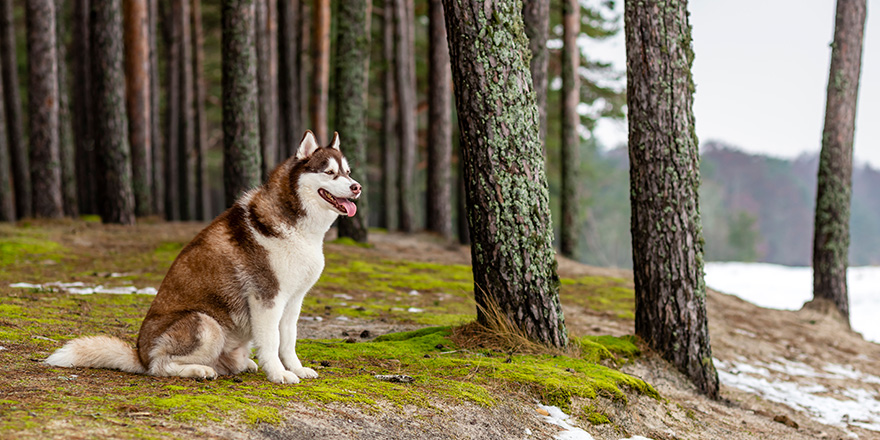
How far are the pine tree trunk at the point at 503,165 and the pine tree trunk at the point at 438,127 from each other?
41.8 feet

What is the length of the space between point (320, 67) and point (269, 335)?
17433mm

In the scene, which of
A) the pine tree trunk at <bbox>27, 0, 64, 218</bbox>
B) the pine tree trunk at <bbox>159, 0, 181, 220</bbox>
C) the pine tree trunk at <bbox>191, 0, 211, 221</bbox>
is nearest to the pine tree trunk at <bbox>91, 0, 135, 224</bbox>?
the pine tree trunk at <bbox>27, 0, 64, 218</bbox>

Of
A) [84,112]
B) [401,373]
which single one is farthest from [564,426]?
[84,112]

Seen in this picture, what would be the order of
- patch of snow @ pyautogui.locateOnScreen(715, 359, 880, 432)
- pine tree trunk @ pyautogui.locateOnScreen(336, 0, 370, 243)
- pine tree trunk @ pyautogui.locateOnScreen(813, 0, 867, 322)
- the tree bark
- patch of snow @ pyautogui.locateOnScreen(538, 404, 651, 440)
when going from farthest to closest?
1. the tree bark
2. pine tree trunk @ pyautogui.locateOnScreen(336, 0, 370, 243)
3. pine tree trunk @ pyautogui.locateOnScreen(813, 0, 867, 322)
4. patch of snow @ pyautogui.locateOnScreen(715, 359, 880, 432)
5. patch of snow @ pyautogui.locateOnScreen(538, 404, 651, 440)

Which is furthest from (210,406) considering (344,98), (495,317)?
(344,98)

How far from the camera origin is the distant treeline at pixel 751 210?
64.7 m

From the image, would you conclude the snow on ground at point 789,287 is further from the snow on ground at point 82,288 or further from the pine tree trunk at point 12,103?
the pine tree trunk at point 12,103

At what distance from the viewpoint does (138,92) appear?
685 inches

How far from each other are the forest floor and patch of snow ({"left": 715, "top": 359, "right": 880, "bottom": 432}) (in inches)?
1.3

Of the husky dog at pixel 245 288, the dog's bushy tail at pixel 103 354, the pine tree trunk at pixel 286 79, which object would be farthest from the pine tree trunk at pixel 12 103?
the husky dog at pixel 245 288

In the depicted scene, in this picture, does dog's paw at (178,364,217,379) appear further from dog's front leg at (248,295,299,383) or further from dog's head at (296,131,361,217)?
dog's head at (296,131,361,217)

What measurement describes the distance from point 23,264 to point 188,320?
23.4ft

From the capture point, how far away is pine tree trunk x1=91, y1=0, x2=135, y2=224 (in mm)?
14500

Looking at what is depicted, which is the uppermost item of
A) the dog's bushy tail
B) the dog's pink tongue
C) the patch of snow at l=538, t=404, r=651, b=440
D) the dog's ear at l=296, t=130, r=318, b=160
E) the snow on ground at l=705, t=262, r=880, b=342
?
the dog's ear at l=296, t=130, r=318, b=160
